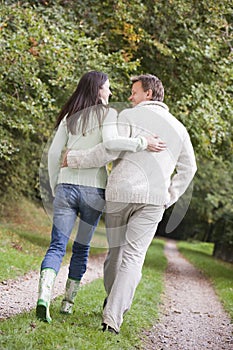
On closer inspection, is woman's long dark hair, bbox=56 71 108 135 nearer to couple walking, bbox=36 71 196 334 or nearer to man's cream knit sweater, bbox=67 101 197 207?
couple walking, bbox=36 71 196 334

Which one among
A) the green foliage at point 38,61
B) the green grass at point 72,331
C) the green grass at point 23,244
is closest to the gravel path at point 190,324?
the green grass at point 72,331

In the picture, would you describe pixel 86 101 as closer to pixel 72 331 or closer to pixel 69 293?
pixel 69 293

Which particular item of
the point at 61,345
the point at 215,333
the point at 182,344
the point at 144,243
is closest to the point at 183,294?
the point at 215,333

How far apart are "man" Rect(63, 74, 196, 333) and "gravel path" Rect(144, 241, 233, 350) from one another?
85 cm

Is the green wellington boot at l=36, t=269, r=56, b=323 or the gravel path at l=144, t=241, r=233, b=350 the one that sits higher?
the green wellington boot at l=36, t=269, r=56, b=323

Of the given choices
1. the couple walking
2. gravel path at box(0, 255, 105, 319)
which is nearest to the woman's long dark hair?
the couple walking

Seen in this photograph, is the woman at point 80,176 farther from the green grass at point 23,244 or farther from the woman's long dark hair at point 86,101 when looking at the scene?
the green grass at point 23,244

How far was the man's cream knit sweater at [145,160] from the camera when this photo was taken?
5129mm

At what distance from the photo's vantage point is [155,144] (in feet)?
17.0

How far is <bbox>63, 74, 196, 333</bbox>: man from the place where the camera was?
5.09 m

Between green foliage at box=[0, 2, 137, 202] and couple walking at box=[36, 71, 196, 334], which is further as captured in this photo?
green foliage at box=[0, 2, 137, 202]

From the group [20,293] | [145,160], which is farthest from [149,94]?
[20,293]

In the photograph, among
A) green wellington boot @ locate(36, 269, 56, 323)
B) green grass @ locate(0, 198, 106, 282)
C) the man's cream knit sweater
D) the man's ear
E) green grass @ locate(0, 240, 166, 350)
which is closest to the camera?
green grass @ locate(0, 240, 166, 350)

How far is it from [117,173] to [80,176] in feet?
1.06
